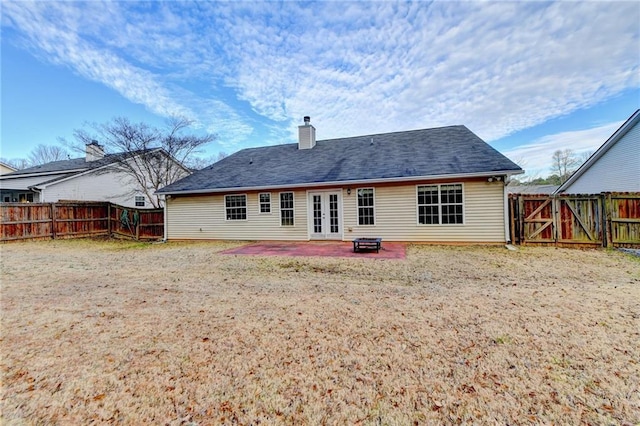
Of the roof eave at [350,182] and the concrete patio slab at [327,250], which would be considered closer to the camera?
the concrete patio slab at [327,250]

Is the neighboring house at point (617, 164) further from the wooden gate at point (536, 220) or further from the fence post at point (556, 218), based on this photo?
the wooden gate at point (536, 220)

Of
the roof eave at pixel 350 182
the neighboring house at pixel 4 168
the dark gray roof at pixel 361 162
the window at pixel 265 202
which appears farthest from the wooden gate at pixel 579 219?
the neighboring house at pixel 4 168

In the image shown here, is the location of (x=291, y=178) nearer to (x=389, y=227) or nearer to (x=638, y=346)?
(x=389, y=227)

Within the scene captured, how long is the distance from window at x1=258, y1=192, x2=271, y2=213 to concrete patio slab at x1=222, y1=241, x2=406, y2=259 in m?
2.22

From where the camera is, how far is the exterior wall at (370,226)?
9414 mm

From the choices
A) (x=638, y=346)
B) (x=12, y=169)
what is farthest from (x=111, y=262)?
(x=12, y=169)

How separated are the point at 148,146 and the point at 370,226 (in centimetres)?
1302

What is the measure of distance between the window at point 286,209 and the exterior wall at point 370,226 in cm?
18

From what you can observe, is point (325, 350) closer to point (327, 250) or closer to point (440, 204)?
point (327, 250)

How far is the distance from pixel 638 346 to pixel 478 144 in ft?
31.8

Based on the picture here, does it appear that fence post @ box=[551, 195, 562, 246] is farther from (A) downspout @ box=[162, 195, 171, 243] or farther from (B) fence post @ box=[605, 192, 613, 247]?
(A) downspout @ box=[162, 195, 171, 243]

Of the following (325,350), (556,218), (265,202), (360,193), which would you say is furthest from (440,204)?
(325,350)

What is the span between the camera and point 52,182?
50.8 feet

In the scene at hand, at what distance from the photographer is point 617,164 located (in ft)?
40.0
